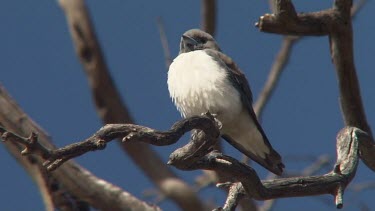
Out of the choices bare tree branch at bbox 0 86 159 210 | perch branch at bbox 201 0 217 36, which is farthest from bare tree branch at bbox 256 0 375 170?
perch branch at bbox 201 0 217 36

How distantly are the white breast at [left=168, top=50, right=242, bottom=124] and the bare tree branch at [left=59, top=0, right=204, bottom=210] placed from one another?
1.74ft

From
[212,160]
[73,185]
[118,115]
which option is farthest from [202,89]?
[212,160]

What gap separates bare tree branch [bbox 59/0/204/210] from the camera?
254 inches

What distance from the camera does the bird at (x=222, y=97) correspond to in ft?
19.7

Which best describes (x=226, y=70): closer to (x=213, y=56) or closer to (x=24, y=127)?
(x=213, y=56)

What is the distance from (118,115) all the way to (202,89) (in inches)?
33.6

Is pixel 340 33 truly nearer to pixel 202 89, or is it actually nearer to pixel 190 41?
pixel 202 89

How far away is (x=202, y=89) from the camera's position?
5.96m

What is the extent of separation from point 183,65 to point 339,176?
1785 millimetres

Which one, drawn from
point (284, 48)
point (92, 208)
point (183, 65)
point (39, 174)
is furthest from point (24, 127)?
point (284, 48)

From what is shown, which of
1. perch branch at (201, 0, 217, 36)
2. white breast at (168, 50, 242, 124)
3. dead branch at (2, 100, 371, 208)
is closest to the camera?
dead branch at (2, 100, 371, 208)

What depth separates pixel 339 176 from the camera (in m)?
4.75

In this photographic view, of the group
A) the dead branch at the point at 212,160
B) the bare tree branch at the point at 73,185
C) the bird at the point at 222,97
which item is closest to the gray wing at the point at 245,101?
the bird at the point at 222,97

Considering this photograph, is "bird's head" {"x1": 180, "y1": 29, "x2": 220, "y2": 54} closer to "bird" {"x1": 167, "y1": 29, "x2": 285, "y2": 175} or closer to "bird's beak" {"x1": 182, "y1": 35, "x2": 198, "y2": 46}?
"bird's beak" {"x1": 182, "y1": 35, "x2": 198, "y2": 46}
